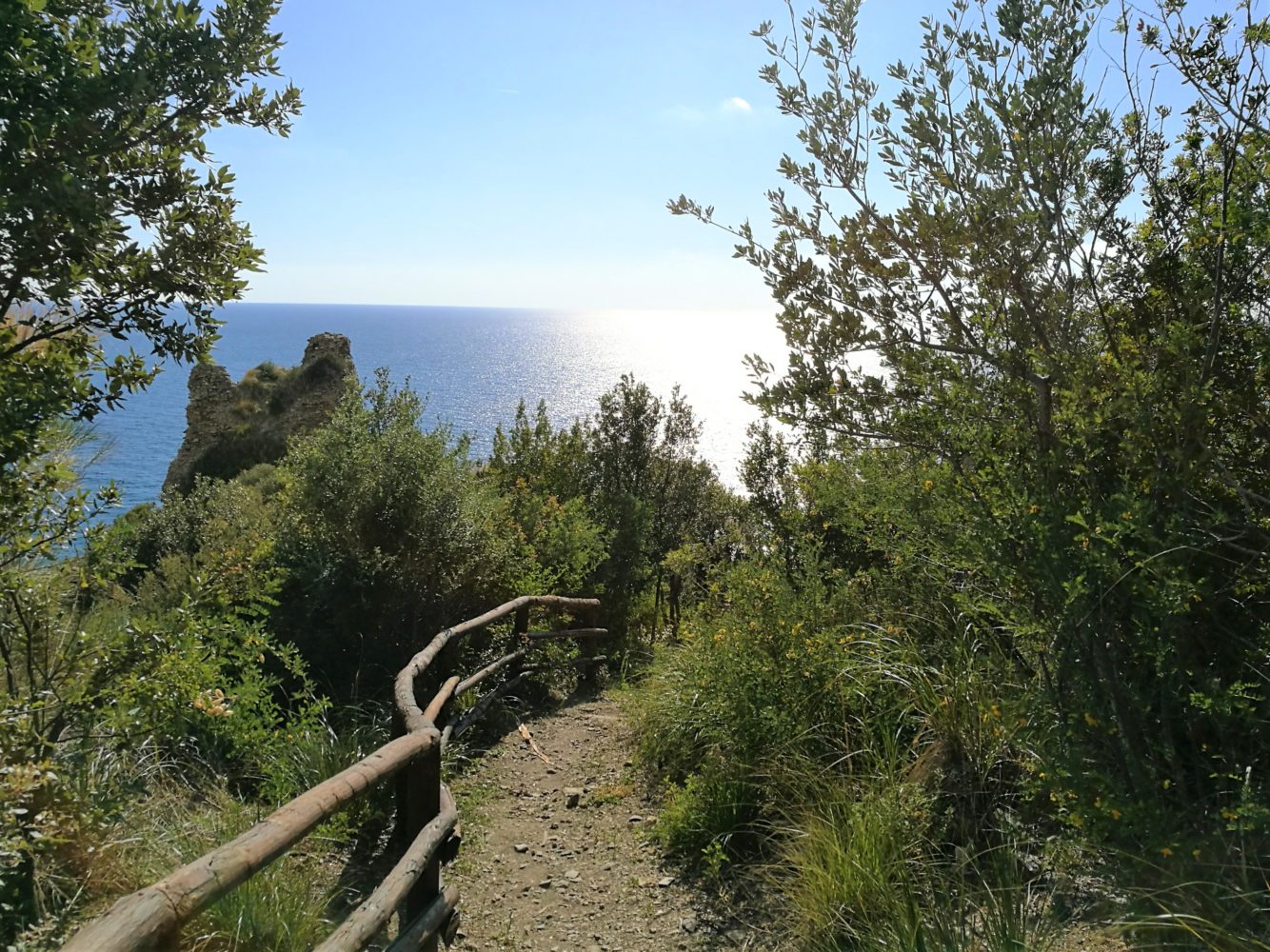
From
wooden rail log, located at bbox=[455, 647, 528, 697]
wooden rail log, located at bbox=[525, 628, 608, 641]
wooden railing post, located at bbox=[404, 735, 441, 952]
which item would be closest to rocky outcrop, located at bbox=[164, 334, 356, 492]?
wooden rail log, located at bbox=[525, 628, 608, 641]

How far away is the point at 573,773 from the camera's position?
229 inches

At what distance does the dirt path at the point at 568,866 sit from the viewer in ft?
12.4

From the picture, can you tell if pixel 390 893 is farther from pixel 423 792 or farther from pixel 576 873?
pixel 576 873

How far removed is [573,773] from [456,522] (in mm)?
2476

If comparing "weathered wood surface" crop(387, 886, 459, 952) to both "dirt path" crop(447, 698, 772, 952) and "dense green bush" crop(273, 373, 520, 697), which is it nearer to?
"dirt path" crop(447, 698, 772, 952)

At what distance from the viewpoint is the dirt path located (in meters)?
3.79

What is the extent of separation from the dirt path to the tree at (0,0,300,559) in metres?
2.86

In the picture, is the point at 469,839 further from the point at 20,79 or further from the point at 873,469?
the point at 20,79

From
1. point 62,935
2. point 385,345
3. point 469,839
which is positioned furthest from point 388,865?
point 385,345

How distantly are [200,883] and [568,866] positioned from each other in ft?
9.82

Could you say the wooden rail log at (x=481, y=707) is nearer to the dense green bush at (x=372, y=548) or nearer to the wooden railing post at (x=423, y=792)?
the dense green bush at (x=372, y=548)

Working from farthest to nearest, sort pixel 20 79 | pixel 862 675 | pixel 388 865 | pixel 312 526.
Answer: pixel 312 526
pixel 862 675
pixel 388 865
pixel 20 79

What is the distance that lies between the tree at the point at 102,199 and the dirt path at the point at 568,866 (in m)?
2.86

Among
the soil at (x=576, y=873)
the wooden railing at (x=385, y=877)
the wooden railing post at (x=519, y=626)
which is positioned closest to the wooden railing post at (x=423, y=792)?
the wooden railing at (x=385, y=877)
